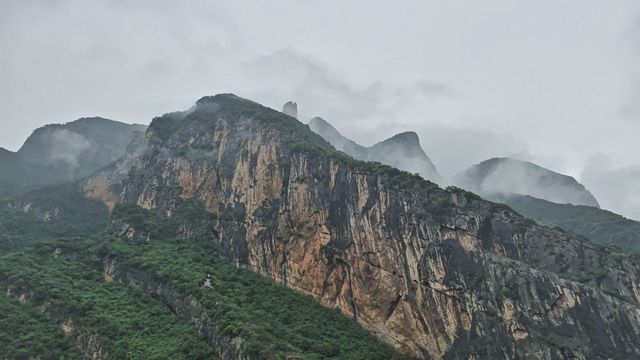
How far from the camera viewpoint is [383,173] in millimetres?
66750

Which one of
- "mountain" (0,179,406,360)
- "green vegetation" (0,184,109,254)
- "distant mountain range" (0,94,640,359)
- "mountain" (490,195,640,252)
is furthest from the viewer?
"mountain" (490,195,640,252)

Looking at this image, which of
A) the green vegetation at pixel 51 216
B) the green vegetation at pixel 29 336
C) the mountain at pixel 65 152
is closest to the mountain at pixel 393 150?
the mountain at pixel 65 152

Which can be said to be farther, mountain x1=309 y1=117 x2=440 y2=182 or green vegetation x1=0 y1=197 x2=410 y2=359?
mountain x1=309 y1=117 x2=440 y2=182

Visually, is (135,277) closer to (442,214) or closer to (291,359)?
(291,359)

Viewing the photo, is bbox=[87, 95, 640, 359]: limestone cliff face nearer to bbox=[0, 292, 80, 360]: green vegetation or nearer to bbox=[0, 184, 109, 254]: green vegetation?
bbox=[0, 184, 109, 254]: green vegetation

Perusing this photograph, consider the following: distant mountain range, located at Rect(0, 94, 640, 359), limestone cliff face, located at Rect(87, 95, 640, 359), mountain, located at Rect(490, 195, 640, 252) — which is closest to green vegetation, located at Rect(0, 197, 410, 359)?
distant mountain range, located at Rect(0, 94, 640, 359)

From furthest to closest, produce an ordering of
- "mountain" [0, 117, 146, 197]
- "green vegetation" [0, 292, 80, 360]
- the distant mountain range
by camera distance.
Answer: "mountain" [0, 117, 146, 197] < the distant mountain range < "green vegetation" [0, 292, 80, 360]

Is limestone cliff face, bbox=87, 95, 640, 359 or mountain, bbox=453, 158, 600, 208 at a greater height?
mountain, bbox=453, 158, 600, 208

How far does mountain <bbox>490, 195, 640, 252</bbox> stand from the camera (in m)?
87.4

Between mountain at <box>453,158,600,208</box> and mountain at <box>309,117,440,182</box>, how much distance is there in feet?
47.0

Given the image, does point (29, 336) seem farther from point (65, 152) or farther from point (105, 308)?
point (65, 152)

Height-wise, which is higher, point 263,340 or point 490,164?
point 490,164

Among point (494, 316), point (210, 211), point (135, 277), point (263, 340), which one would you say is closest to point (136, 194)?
point (210, 211)

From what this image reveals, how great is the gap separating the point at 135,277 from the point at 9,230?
35.9 m
